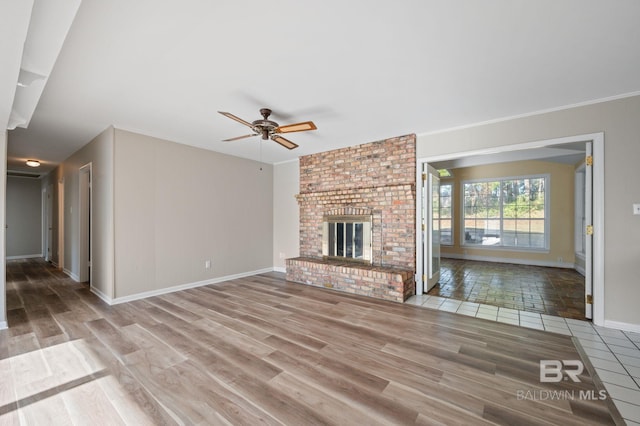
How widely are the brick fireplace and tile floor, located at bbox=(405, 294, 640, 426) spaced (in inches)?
24.0

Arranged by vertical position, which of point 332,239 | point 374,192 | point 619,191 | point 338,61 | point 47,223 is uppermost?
point 338,61

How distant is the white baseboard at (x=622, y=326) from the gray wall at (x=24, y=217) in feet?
41.3

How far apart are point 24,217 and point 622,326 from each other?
12.9 meters

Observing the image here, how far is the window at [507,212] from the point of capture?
6.71 meters

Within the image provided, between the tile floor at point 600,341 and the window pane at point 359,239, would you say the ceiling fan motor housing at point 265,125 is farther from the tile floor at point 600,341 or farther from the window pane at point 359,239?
the tile floor at point 600,341

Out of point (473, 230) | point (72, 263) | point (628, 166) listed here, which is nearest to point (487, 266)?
point (473, 230)

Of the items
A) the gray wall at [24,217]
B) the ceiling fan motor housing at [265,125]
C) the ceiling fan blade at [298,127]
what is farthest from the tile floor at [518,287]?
the gray wall at [24,217]

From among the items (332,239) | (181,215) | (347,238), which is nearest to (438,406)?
(347,238)

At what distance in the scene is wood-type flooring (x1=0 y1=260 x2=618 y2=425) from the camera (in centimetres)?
168

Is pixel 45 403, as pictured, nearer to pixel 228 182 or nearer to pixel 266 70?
pixel 266 70

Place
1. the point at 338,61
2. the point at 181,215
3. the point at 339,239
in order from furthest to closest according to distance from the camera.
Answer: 1. the point at 339,239
2. the point at 181,215
3. the point at 338,61

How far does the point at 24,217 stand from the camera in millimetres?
7879

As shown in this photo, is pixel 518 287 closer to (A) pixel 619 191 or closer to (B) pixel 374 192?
(A) pixel 619 191

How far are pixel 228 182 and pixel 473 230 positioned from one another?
263 inches
